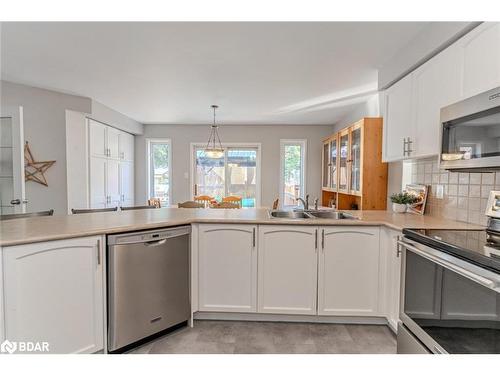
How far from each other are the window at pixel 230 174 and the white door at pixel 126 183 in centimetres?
132

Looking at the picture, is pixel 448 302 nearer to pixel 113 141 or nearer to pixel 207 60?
pixel 207 60

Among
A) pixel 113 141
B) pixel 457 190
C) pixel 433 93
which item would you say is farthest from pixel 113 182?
pixel 457 190

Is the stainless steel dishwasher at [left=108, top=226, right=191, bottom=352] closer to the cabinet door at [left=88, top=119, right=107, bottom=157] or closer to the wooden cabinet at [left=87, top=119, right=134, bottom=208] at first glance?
the wooden cabinet at [left=87, top=119, right=134, bottom=208]

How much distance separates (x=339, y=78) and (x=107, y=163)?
3.96 metres

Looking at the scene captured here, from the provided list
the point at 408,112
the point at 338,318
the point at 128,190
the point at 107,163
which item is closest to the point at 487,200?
the point at 408,112

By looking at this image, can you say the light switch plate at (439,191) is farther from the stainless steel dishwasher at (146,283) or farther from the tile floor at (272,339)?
the stainless steel dishwasher at (146,283)

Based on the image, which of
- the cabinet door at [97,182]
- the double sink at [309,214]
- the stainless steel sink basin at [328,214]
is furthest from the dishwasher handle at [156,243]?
the cabinet door at [97,182]

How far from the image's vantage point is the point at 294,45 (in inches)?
89.7

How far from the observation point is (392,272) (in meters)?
1.96

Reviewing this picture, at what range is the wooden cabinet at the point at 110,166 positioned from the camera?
419 cm

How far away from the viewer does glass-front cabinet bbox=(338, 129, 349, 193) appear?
3.71m

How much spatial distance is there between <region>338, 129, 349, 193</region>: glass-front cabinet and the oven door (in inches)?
86.8

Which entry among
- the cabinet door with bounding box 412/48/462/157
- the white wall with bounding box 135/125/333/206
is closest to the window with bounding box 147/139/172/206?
the white wall with bounding box 135/125/333/206

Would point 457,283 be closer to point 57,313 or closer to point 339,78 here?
point 57,313
